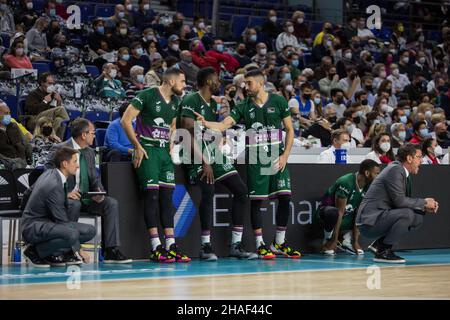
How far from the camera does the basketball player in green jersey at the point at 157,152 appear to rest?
11258 millimetres

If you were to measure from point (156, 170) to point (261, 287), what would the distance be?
11.2 feet

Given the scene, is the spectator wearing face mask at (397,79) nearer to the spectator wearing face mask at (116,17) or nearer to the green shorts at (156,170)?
the spectator wearing face mask at (116,17)

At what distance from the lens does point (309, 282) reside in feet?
28.9

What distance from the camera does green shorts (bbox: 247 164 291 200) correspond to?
11.9 metres

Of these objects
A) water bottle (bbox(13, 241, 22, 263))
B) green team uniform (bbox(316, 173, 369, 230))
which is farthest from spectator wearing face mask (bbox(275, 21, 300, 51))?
water bottle (bbox(13, 241, 22, 263))

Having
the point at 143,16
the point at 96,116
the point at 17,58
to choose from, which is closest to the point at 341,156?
the point at 96,116

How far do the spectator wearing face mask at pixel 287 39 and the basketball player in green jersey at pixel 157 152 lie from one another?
1271 centimetres

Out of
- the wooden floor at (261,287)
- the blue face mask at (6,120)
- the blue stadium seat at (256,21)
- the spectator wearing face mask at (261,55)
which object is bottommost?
the wooden floor at (261,287)

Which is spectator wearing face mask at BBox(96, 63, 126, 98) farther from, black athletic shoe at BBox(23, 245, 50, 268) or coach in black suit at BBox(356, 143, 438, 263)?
coach in black suit at BBox(356, 143, 438, 263)

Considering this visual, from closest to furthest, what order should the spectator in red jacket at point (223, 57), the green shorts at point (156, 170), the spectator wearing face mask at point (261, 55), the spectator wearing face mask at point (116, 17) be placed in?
the green shorts at point (156, 170)
the spectator wearing face mask at point (116, 17)
the spectator in red jacket at point (223, 57)
the spectator wearing face mask at point (261, 55)

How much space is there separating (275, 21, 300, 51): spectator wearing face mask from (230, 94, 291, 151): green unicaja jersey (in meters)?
12.2

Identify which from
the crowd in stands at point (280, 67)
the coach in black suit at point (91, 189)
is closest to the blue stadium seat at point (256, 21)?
the crowd in stands at point (280, 67)

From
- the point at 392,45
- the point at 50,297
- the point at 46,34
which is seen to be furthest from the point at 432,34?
the point at 50,297

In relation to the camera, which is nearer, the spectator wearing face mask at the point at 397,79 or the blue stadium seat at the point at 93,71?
the blue stadium seat at the point at 93,71
